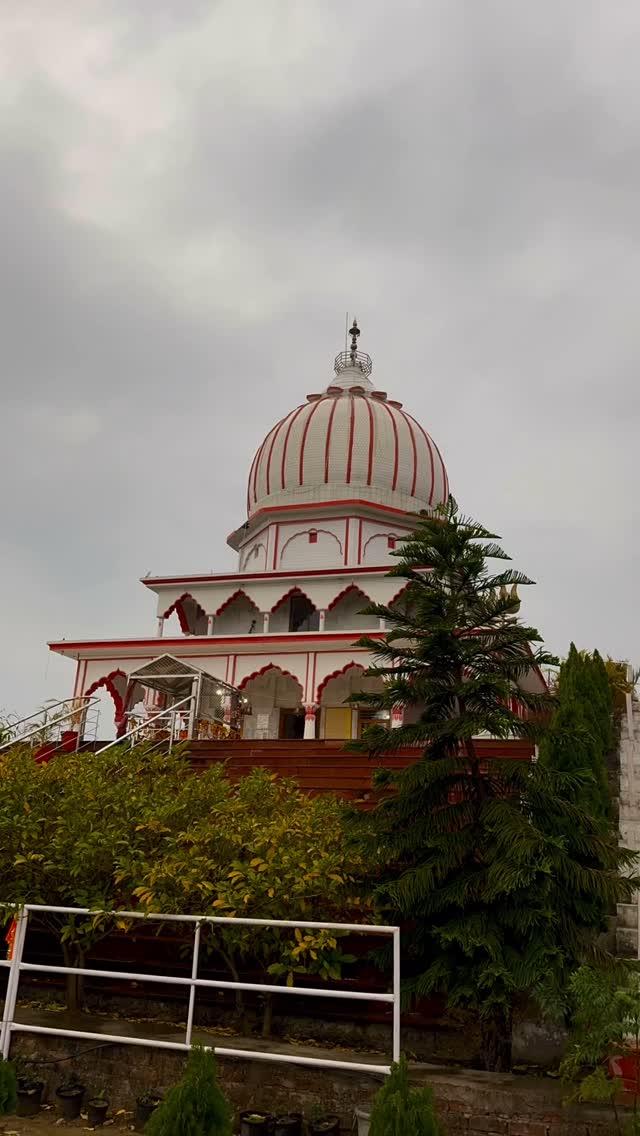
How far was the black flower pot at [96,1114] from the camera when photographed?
6.76 metres

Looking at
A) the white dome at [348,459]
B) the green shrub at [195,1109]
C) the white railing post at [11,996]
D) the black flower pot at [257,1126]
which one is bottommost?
the black flower pot at [257,1126]

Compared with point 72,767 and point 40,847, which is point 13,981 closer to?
point 40,847

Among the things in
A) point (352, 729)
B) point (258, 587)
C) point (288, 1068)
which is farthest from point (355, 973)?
point (258, 587)

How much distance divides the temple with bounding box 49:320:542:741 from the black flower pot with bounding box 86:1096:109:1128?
11374 millimetres

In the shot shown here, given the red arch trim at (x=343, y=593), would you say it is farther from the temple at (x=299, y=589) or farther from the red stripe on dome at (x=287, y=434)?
the red stripe on dome at (x=287, y=434)

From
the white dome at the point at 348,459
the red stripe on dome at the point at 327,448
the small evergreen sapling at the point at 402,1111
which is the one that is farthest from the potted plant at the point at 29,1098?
the red stripe on dome at the point at 327,448

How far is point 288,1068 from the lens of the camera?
686cm

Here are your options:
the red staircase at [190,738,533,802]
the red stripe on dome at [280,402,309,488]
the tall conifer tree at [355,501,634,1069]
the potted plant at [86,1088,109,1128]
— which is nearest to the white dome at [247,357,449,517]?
the red stripe on dome at [280,402,309,488]

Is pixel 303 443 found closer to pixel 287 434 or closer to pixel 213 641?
pixel 287 434

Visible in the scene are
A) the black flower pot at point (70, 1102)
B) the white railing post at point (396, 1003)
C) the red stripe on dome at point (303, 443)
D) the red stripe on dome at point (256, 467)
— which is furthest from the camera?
the red stripe on dome at point (256, 467)

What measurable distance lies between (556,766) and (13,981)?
5.48 metres

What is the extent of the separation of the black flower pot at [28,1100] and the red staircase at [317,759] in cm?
577

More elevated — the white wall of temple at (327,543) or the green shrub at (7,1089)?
the white wall of temple at (327,543)

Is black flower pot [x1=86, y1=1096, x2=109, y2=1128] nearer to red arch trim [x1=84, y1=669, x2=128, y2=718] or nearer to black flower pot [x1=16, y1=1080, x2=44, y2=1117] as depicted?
black flower pot [x1=16, y1=1080, x2=44, y2=1117]
